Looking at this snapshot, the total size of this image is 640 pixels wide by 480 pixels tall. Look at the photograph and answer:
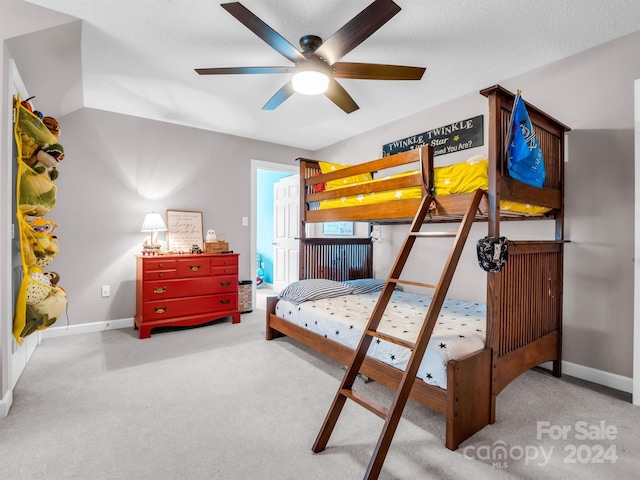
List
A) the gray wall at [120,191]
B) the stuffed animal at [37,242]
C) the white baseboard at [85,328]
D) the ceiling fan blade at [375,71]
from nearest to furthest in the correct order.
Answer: the ceiling fan blade at [375,71]
the stuffed animal at [37,242]
the white baseboard at [85,328]
the gray wall at [120,191]

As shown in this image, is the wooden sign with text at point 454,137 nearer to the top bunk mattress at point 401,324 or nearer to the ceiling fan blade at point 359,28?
the top bunk mattress at point 401,324

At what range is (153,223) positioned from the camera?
11.8 ft

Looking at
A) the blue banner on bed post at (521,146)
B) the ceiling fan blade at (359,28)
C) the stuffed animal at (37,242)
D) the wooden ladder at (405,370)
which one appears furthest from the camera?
the stuffed animal at (37,242)

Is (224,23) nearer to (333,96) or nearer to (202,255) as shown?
(333,96)

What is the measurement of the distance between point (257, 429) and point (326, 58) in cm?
222

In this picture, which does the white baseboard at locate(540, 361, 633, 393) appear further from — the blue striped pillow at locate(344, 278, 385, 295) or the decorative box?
the decorative box

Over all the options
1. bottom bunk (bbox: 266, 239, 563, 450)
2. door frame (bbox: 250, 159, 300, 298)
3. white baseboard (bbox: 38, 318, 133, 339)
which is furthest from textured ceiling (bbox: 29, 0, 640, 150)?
white baseboard (bbox: 38, 318, 133, 339)

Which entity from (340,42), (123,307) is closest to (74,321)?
(123,307)

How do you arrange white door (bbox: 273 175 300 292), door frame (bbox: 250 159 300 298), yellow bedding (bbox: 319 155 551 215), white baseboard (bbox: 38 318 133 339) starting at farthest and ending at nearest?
white door (bbox: 273 175 300 292), door frame (bbox: 250 159 300 298), white baseboard (bbox: 38 318 133 339), yellow bedding (bbox: 319 155 551 215)

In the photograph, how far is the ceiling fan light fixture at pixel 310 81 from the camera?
2.20m

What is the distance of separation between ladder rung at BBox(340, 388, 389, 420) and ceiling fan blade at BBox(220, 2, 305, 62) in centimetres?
193

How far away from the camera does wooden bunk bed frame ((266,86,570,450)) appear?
1.71m

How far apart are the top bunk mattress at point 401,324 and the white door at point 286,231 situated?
7.06ft

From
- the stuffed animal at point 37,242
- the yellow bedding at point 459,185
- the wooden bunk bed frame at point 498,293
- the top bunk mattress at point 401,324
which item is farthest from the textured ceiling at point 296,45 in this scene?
the top bunk mattress at point 401,324
